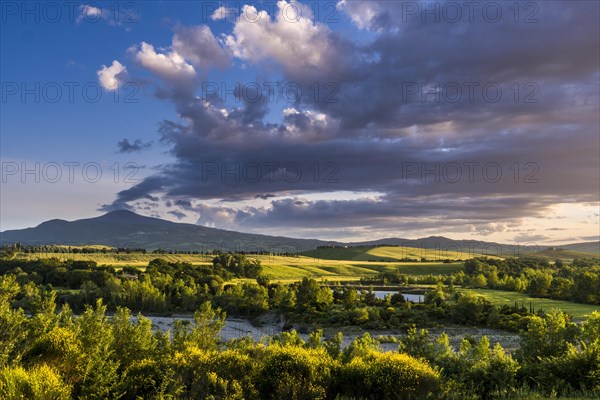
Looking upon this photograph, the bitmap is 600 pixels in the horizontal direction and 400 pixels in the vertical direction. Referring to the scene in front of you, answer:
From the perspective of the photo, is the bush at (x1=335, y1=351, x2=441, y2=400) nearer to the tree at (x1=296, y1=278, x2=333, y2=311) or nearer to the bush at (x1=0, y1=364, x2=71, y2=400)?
the bush at (x1=0, y1=364, x2=71, y2=400)

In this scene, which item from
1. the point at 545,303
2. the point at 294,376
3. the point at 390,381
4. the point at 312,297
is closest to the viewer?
the point at 390,381

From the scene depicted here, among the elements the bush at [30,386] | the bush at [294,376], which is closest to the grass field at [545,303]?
the bush at [294,376]

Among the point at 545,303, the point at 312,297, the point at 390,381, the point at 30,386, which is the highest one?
the point at 30,386

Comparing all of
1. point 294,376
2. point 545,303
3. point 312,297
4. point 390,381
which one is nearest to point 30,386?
point 294,376

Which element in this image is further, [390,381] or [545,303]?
[545,303]

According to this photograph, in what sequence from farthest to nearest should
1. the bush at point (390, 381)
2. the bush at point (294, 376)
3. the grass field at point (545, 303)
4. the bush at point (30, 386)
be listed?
the grass field at point (545, 303), the bush at point (390, 381), the bush at point (294, 376), the bush at point (30, 386)

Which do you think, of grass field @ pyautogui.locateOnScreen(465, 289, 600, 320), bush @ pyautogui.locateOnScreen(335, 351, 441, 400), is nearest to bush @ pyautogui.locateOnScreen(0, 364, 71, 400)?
bush @ pyautogui.locateOnScreen(335, 351, 441, 400)

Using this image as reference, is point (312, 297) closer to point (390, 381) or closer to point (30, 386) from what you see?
point (390, 381)

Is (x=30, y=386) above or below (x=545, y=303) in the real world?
above

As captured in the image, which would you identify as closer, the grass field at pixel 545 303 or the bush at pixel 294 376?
the bush at pixel 294 376

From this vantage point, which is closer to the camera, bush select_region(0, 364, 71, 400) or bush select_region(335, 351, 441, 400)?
bush select_region(0, 364, 71, 400)

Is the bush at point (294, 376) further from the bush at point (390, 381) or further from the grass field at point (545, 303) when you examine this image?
the grass field at point (545, 303)

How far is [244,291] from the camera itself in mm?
113125

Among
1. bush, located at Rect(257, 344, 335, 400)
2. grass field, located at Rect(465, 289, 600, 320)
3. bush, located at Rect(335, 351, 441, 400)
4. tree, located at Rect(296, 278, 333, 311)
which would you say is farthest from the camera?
tree, located at Rect(296, 278, 333, 311)
